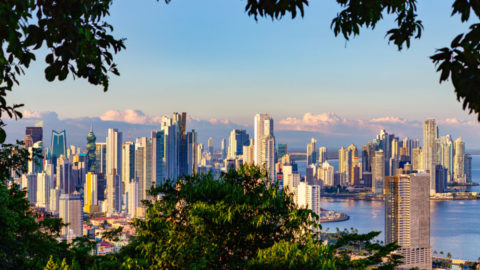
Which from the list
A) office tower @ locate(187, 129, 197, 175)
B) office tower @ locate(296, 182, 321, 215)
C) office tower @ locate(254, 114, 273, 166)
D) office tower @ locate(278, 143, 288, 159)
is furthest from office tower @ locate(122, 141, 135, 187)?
office tower @ locate(278, 143, 288, 159)

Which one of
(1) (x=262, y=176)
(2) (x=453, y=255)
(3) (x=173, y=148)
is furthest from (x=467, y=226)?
(1) (x=262, y=176)

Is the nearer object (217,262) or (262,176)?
(217,262)

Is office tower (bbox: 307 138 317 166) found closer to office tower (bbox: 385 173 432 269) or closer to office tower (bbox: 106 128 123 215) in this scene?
office tower (bbox: 106 128 123 215)

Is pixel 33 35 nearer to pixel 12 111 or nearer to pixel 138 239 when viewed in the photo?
pixel 12 111

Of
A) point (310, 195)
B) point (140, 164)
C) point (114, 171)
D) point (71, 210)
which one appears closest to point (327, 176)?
point (310, 195)

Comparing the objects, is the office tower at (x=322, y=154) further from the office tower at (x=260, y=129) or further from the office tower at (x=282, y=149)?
the office tower at (x=260, y=129)

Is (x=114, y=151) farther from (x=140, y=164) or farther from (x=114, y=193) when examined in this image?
(x=114, y=193)

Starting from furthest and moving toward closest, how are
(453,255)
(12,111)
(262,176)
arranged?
(453,255) → (262,176) → (12,111)
